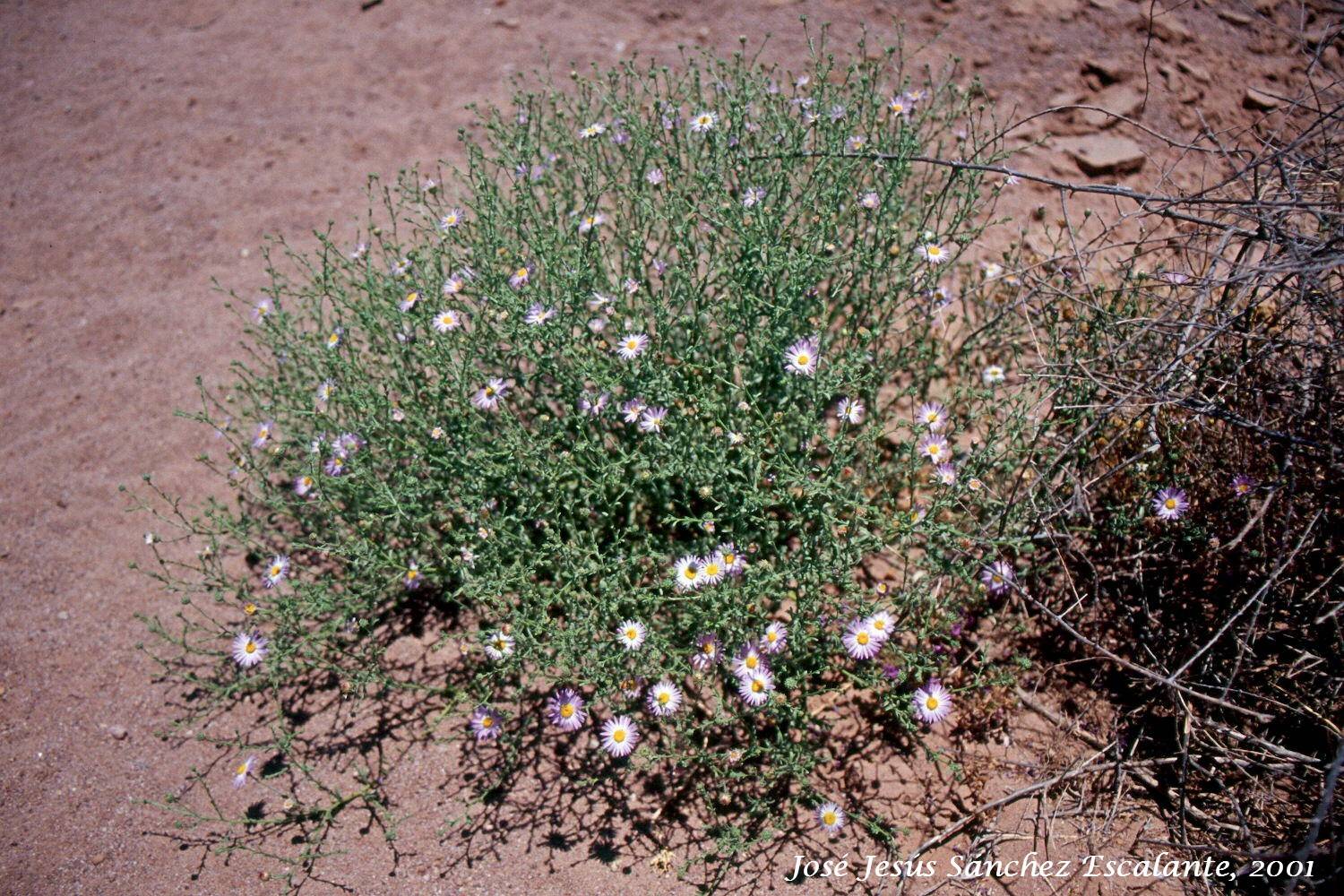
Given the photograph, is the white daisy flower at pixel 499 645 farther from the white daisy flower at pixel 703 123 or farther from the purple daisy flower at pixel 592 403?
the white daisy flower at pixel 703 123

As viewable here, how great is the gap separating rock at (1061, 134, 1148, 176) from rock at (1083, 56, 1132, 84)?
1.58ft

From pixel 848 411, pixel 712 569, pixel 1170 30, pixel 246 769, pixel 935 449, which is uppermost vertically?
pixel 1170 30

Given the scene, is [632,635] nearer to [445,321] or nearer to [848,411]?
[848,411]

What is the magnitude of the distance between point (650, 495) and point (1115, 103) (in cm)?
358

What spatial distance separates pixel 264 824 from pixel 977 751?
2.32m

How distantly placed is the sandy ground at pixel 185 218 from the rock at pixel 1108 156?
0.08 metres

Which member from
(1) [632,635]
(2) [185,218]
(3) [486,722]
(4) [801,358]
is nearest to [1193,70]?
(4) [801,358]

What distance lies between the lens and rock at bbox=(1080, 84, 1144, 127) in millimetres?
4715

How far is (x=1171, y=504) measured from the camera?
2658mm

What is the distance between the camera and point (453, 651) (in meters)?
3.20

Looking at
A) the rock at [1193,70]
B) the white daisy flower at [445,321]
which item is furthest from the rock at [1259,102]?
the white daisy flower at [445,321]

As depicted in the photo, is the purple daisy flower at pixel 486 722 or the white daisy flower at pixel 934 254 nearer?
the purple daisy flower at pixel 486 722

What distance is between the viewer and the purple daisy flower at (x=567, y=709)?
267 cm

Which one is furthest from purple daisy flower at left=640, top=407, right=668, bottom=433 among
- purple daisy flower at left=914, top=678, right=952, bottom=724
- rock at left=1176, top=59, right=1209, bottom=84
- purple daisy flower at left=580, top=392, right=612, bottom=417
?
rock at left=1176, top=59, right=1209, bottom=84
